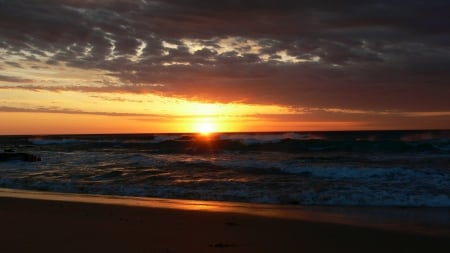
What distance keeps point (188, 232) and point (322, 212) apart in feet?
12.2

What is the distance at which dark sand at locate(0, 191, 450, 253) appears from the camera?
20.9 feet

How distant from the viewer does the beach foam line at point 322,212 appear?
8.36 metres

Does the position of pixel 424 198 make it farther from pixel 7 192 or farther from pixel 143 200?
pixel 7 192

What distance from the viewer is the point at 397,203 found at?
11.3 meters

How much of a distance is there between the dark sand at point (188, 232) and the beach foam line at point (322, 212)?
9 centimetres

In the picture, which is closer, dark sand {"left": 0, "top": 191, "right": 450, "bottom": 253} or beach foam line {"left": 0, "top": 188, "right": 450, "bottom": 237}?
dark sand {"left": 0, "top": 191, "right": 450, "bottom": 253}

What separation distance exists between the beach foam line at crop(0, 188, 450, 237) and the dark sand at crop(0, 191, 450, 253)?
0.09 m

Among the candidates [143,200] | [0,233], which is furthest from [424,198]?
[0,233]

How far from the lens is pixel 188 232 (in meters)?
7.38

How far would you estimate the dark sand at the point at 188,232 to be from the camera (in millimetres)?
6367

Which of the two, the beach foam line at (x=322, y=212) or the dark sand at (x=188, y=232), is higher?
the dark sand at (x=188, y=232)

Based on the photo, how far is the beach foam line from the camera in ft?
27.4

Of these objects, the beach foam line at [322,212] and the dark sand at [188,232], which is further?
the beach foam line at [322,212]

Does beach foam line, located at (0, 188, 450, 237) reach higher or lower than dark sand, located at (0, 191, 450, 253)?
lower
